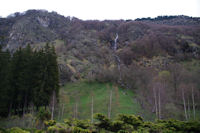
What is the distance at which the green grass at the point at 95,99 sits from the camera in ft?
97.3

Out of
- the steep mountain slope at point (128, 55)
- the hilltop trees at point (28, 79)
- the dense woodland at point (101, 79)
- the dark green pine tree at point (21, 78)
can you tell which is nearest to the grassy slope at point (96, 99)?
the dense woodland at point (101, 79)

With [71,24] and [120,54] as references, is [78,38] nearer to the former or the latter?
[120,54]

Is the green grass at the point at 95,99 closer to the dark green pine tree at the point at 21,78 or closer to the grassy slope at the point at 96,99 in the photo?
the grassy slope at the point at 96,99

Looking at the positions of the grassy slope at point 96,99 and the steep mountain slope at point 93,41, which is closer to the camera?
the grassy slope at point 96,99

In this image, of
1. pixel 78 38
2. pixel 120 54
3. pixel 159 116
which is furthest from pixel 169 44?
pixel 159 116

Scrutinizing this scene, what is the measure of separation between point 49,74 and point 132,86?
25210 millimetres

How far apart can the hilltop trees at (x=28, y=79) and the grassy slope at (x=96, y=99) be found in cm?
570

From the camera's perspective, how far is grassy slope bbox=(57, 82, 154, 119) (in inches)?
1163

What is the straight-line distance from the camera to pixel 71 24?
127562mm

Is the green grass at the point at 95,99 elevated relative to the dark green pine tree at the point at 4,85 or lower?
lower

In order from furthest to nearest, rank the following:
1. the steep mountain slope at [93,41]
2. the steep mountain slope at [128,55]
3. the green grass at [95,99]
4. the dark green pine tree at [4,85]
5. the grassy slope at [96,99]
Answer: the steep mountain slope at [93,41]
the steep mountain slope at [128,55]
the green grass at [95,99]
the grassy slope at [96,99]
the dark green pine tree at [4,85]

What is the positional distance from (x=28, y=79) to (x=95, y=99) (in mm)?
16089

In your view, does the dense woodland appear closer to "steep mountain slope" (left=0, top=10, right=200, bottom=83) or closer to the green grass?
the green grass

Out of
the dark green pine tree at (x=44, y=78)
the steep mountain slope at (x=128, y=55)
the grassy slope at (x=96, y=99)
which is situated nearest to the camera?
the dark green pine tree at (x=44, y=78)
